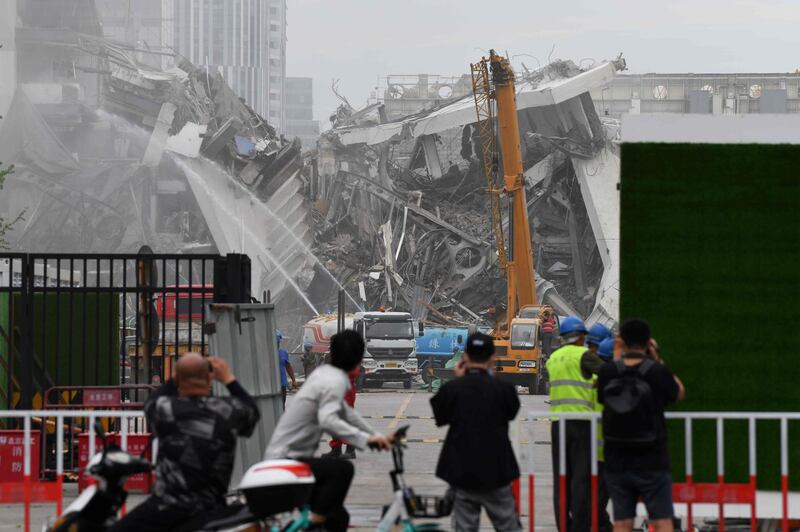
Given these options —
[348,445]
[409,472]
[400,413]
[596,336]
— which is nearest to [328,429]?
[596,336]

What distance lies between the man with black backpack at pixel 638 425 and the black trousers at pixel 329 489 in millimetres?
1752

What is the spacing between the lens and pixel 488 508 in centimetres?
820

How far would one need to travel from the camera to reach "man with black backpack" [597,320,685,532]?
28.0 ft

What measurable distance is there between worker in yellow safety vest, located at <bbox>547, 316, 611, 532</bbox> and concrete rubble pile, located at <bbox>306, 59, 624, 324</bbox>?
161ft

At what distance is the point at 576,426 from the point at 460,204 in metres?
53.8

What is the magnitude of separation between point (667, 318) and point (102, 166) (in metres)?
62.2

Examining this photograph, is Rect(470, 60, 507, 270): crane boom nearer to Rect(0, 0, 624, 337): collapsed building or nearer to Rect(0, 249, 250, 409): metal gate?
Rect(0, 0, 624, 337): collapsed building

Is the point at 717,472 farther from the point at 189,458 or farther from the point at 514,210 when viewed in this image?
the point at 514,210

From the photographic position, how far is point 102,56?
71375 mm

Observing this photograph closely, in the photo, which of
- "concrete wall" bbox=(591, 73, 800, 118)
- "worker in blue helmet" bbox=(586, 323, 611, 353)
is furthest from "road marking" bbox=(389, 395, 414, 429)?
"concrete wall" bbox=(591, 73, 800, 118)

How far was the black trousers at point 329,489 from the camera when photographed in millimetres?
7770

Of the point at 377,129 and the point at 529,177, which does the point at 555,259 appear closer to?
the point at 529,177

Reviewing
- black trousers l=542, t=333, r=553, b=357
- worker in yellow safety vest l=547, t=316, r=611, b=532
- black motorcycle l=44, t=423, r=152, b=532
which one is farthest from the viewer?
black trousers l=542, t=333, r=553, b=357

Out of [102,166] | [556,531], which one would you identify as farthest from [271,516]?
[102,166]
